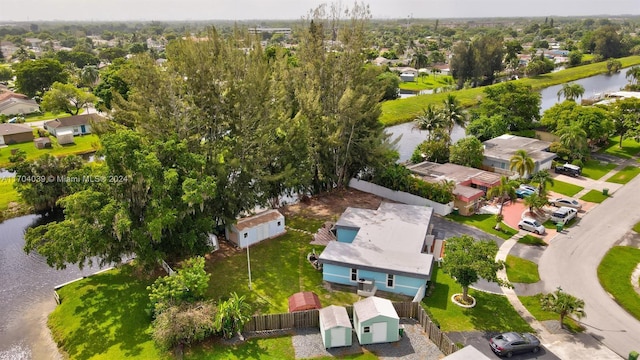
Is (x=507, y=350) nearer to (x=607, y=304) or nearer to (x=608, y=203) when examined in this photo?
(x=607, y=304)

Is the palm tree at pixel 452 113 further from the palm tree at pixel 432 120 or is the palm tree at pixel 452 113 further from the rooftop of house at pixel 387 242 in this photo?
the rooftop of house at pixel 387 242

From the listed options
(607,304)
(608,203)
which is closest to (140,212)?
(607,304)

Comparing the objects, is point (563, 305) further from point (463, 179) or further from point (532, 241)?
point (463, 179)

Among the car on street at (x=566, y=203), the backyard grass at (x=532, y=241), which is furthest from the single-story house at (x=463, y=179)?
the backyard grass at (x=532, y=241)

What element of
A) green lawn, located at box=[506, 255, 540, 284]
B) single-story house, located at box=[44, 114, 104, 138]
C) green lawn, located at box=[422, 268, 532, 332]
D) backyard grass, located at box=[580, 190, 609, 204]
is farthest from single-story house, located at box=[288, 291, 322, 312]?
single-story house, located at box=[44, 114, 104, 138]

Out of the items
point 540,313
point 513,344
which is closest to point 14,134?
point 513,344

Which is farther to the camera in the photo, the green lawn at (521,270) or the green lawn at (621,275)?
the green lawn at (521,270)
